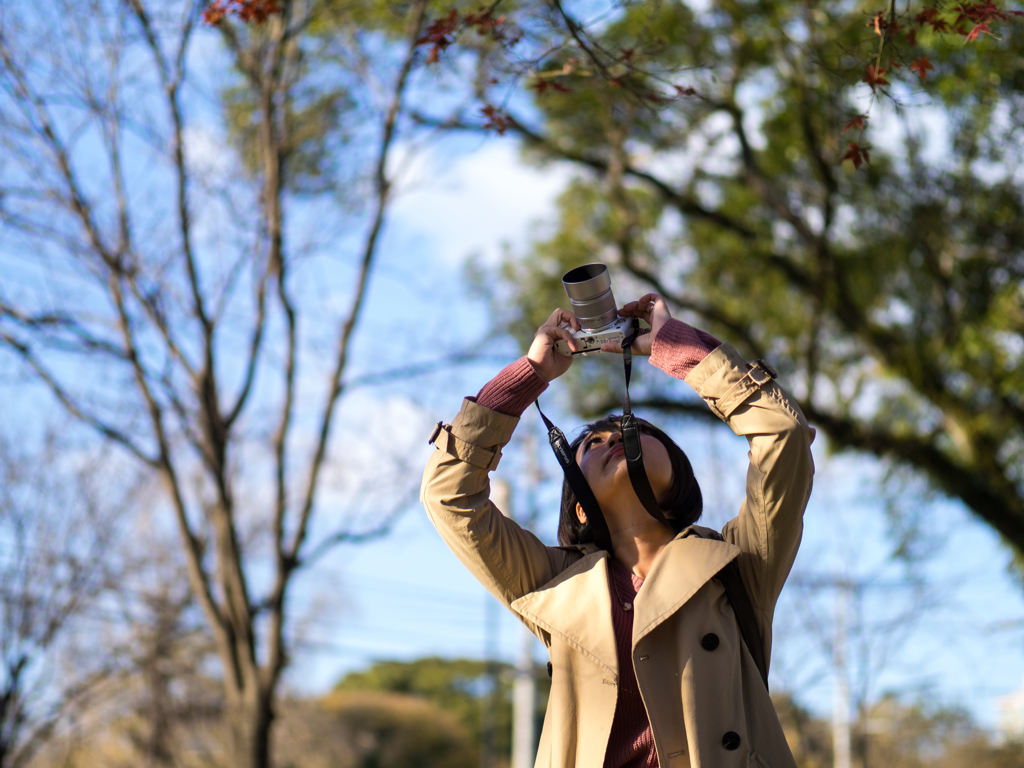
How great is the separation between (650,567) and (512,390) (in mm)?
515

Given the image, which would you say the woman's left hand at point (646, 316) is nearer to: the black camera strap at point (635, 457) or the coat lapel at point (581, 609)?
the black camera strap at point (635, 457)

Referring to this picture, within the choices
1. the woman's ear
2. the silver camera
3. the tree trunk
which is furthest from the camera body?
the tree trunk

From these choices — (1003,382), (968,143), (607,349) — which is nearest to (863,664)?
(1003,382)

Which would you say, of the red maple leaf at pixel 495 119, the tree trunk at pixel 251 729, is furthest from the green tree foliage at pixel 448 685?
the red maple leaf at pixel 495 119

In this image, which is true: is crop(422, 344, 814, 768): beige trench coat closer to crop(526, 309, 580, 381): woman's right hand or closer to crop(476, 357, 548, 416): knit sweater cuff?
crop(476, 357, 548, 416): knit sweater cuff

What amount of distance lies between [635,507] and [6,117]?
4531 mm

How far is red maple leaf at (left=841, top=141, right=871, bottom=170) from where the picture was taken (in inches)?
103

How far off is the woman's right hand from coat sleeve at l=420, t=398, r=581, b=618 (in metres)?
0.14

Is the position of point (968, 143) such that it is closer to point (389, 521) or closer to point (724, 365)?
point (389, 521)

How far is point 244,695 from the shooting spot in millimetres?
5273

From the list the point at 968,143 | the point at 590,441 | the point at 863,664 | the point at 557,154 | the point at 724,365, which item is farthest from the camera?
the point at 863,664

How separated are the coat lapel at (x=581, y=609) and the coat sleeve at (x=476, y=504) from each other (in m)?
0.07

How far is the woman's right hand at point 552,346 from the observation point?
7.14 feet

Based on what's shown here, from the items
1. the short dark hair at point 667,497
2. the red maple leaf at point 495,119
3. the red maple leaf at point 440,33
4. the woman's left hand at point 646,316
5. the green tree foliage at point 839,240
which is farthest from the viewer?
the green tree foliage at point 839,240
